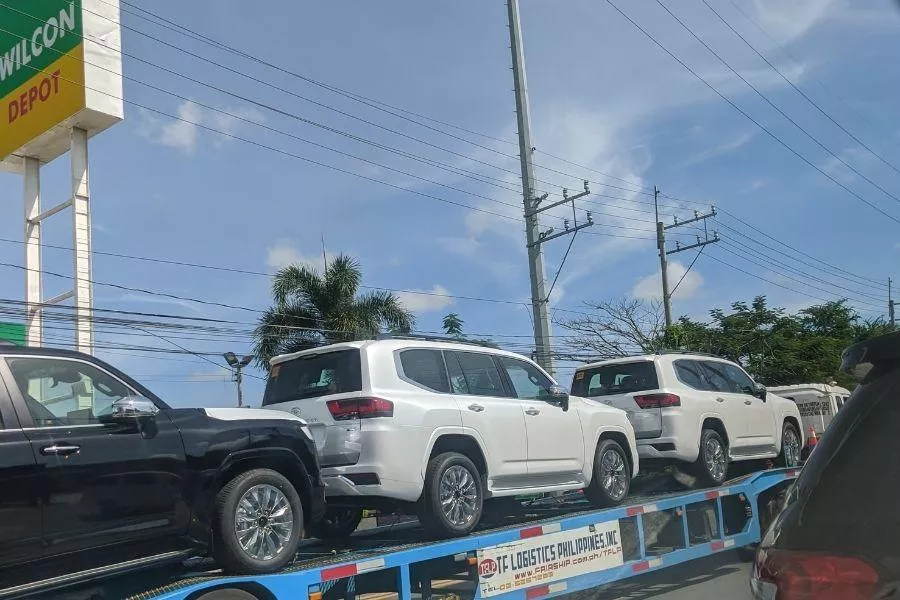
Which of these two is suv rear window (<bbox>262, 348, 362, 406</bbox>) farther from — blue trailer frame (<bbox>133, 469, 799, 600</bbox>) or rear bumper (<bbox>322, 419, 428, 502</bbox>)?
blue trailer frame (<bbox>133, 469, 799, 600</bbox>)

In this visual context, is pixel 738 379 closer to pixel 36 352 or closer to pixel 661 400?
pixel 661 400

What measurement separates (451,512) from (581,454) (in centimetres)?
224

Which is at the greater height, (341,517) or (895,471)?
(895,471)

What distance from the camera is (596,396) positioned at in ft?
36.9

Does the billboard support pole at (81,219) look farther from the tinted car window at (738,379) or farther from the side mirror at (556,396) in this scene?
the tinted car window at (738,379)

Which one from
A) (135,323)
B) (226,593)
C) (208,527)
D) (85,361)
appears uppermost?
(135,323)

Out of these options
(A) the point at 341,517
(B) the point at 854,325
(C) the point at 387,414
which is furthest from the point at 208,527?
(B) the point at 854,325

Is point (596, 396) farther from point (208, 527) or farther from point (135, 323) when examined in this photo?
point (135, 323)

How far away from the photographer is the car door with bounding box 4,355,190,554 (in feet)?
15.7

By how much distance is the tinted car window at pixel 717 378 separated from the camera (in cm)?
1164

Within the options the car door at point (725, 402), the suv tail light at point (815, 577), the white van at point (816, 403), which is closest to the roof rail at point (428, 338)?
the car door at point (725, 402)

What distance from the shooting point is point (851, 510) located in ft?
7.51

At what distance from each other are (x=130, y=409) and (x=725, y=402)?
852 cm

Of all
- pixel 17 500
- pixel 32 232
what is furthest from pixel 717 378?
pixel 32 232
